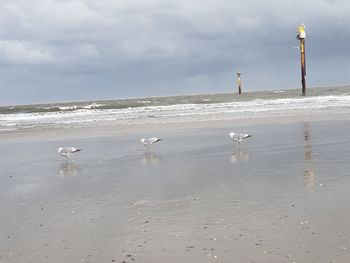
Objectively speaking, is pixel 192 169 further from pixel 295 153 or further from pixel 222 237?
pixel 222 237

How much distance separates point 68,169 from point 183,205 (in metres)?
4.71

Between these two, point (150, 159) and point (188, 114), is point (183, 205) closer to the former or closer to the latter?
point (150, 159)

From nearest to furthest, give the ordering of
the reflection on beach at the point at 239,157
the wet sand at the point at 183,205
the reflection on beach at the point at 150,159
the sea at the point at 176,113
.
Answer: the wet sand at the point at 183,205 < the reflection on beach at the point at 239,157 < the reflection on beach at the point at 150,159 < the sea at the point at 176,113

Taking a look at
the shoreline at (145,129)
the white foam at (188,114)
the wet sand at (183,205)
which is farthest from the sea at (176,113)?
the wet sand at (183,205)

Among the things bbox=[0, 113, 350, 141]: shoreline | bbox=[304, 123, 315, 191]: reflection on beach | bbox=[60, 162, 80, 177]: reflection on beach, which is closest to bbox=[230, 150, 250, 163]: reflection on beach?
bbox=[304, 123, 315, 191]: reflection on beach

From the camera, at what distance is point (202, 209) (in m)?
6.28

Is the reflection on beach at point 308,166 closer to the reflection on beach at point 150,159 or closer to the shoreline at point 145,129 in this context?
A: the reflection on beach at point 150,159

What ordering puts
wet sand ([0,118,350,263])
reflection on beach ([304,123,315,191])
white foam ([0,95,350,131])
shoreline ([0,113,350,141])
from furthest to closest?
white foam ([0,95,350,131]) → shoreline ([0,113,350,141]) → reflection on beach ([304,123,315,191]) → wet sand ([0,118,350,263])

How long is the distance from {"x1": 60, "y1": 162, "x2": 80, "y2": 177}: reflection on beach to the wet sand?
23mm

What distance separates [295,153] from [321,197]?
4239 mm

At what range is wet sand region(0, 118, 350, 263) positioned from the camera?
4867 mm

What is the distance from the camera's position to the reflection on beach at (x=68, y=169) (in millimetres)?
10080

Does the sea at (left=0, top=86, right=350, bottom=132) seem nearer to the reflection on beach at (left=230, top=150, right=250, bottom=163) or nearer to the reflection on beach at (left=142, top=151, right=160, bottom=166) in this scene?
the reflection on beach at (left=142, top=151, right=160, bottom=166)

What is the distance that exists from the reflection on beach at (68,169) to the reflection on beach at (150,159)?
1438 mm
